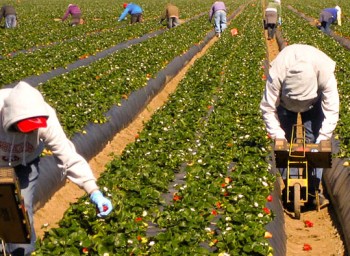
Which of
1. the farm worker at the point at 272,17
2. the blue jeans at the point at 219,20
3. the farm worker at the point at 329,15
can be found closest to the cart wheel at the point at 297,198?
the blue jeans at the point at 219,20

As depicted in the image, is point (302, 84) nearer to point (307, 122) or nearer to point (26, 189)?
point (307, 122)

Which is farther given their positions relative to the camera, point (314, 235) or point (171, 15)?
point (171, 15)

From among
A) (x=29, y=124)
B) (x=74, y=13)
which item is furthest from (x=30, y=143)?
(x=74, y=13)

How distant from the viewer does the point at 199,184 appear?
25.0ft

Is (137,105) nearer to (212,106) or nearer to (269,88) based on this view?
(212,106)

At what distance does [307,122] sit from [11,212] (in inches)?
172

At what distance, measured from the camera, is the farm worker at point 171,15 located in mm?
30766

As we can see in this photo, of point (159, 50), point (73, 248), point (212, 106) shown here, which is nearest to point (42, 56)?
point (159, 50)

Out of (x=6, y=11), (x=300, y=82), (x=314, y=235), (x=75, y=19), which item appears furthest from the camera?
(x=75, y=19)

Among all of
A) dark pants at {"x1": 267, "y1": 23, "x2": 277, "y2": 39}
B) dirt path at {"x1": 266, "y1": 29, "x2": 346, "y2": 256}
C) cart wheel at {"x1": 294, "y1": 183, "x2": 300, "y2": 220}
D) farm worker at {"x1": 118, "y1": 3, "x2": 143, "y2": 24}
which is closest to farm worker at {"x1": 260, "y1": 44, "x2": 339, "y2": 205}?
cart wheel at {"x1": 294, "y1": 183, "x2": 300, "y2": 220}

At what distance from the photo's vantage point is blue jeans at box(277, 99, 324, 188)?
25.4 ft

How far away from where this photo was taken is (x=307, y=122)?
791 cm

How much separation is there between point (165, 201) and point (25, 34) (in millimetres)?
22413

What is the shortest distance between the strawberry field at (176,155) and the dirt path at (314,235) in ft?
1.96
